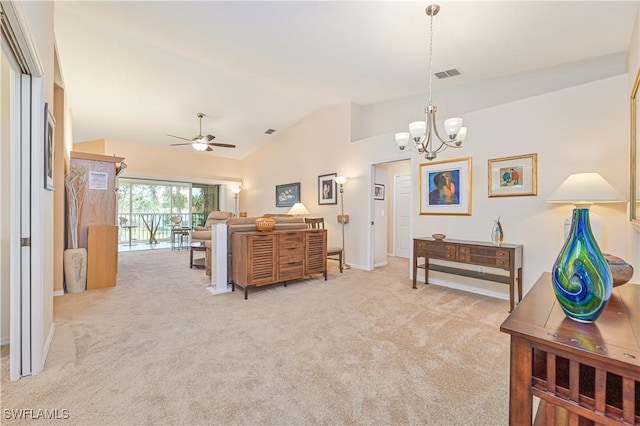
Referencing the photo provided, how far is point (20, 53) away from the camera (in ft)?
5.23

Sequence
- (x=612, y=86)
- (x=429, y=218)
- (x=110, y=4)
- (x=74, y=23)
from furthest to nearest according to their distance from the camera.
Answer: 1. (x=429, y=218)
2. (x=74, y=23)
3. (x=110, y=4)
4. (x=612, y=86)

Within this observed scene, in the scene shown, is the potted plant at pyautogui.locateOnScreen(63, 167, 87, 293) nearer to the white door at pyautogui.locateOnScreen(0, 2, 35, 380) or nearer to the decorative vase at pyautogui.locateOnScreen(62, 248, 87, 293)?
the decorative vase at pyautogui.locateOnScreen(62, 248, 87, 293)

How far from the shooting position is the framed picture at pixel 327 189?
5926mm

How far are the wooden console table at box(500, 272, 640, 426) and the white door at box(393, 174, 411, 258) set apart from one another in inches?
216

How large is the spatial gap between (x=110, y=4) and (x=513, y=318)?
179 inches

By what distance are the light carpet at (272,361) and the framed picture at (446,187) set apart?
127cm

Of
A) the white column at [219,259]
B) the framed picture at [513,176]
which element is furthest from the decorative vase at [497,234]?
the white column at [219,259]

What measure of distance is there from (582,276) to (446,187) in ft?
11.0

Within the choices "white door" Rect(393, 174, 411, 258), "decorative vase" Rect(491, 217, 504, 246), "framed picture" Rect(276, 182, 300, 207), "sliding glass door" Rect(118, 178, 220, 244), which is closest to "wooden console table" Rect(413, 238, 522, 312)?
"decorative vase" Rect(491, 217, 504, 246)

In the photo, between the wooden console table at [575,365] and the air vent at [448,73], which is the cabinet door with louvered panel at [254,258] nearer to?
the wooden console table at [575,365]

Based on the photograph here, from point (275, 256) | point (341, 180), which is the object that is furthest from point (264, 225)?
point (341, 180)

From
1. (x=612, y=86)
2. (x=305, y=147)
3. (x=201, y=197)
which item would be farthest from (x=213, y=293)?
(x=201, y=197)

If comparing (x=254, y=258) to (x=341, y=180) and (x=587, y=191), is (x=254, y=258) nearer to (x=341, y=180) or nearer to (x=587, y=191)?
(x=341, y=180)

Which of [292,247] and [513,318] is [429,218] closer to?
[292,247]
